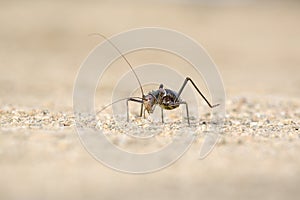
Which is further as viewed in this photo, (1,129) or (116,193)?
(1,129)

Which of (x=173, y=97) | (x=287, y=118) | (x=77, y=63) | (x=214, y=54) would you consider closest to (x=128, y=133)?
(x=173, y=97)

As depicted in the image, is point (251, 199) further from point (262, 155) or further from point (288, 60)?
point (288, 60)

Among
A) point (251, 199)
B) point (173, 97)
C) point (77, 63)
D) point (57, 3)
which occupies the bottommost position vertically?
point (251, 199)

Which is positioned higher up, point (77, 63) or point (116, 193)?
point (77, 63)

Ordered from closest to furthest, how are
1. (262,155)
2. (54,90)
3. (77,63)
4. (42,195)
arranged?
(42,195) < (262,155) < (54,90) < (77,63)

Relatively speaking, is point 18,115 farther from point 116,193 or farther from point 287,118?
point 287,118

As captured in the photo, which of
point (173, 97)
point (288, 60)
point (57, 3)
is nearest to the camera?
point (173, 97)
